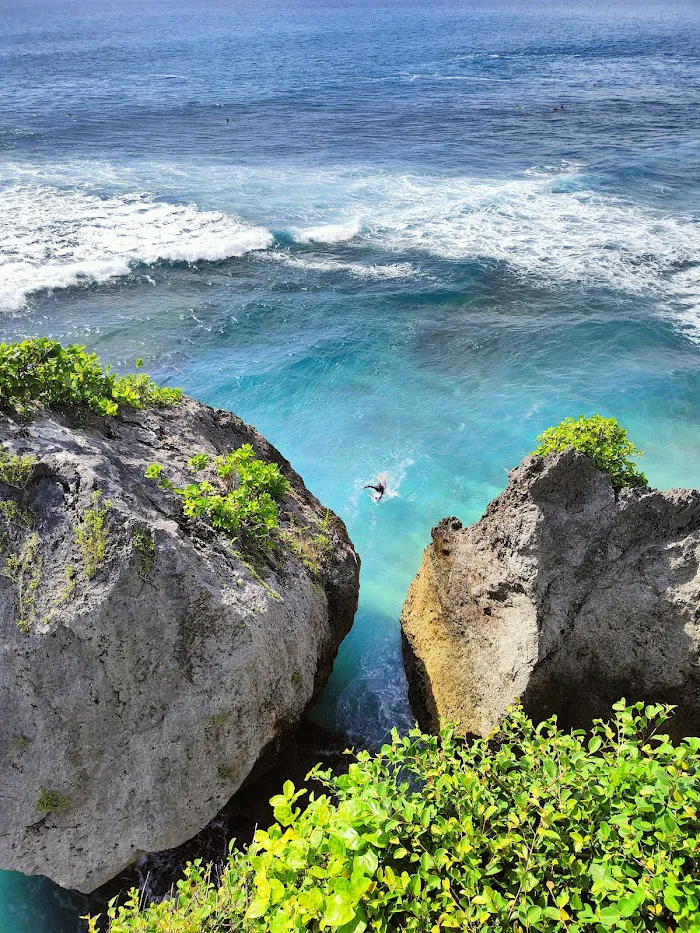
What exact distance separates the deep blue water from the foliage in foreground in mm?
4826

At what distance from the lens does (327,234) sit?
25.6 metres

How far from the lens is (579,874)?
13.0ft

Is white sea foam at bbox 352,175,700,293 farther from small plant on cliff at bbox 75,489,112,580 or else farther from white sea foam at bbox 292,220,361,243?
small plant on cliff at bbox 75,489,112,580

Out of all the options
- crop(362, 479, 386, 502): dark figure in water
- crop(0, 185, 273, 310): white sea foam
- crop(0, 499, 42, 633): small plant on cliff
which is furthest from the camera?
crop(0, 185, 273, 310): white sea foam

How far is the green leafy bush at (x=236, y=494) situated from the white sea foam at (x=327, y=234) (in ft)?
62.1

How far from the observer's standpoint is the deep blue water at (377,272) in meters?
14.7

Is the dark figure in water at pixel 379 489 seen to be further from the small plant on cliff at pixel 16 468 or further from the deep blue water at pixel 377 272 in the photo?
the small plant on cliff at pixel 16 468

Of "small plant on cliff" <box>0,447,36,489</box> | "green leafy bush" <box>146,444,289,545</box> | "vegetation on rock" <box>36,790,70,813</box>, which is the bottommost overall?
"vegetation on rock" <box>36,790,70,813</box>

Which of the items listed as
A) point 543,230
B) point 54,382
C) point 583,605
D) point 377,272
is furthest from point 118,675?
point 543,230

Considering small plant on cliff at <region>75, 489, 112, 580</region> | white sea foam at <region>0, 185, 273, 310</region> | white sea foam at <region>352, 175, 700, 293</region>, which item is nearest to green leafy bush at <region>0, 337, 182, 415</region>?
small plant on cliff at <region>75, 489, 112, 580</region>

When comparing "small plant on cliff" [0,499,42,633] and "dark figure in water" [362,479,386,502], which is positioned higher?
"small plant on cliff" [0,499,42,633]

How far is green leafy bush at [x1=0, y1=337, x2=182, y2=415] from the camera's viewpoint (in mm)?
6852

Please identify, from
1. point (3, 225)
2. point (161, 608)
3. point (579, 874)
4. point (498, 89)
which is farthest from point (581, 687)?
point (498, 89)

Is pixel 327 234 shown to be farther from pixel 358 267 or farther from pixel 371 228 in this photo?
pixel 358 267
